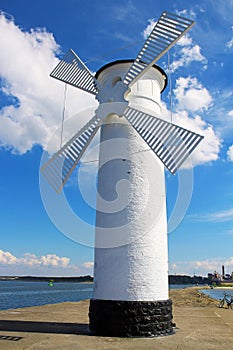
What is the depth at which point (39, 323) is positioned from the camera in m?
9.05

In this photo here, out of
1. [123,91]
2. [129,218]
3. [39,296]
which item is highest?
[123,91]

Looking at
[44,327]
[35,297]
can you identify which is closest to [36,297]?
[35,297]

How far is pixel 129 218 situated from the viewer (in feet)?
26.3

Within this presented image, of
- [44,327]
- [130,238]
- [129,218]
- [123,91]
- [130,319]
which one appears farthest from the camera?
[123,91]

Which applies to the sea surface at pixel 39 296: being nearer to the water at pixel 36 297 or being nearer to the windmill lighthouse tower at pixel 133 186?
the water at pixel 36 297

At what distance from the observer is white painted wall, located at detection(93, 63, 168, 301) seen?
7.77 metres

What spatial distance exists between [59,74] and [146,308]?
7915mm

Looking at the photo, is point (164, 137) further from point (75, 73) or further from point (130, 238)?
point (75, 73)

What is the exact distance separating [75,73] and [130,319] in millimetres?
7522

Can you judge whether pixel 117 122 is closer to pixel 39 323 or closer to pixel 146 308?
pixel 146 308

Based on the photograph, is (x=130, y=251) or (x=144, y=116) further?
(x=144, y=116)

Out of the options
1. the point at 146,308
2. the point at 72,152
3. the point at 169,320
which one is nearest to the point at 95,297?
the point at 146,308

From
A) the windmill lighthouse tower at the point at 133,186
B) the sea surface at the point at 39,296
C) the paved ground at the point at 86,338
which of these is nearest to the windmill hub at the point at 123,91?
the windmill lighthouse tower at the point at 133,186

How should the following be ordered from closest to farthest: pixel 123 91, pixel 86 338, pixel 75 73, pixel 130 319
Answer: pixel 86 338 < pixel 130 319 < pixel 123 91 < pixel 75 73
